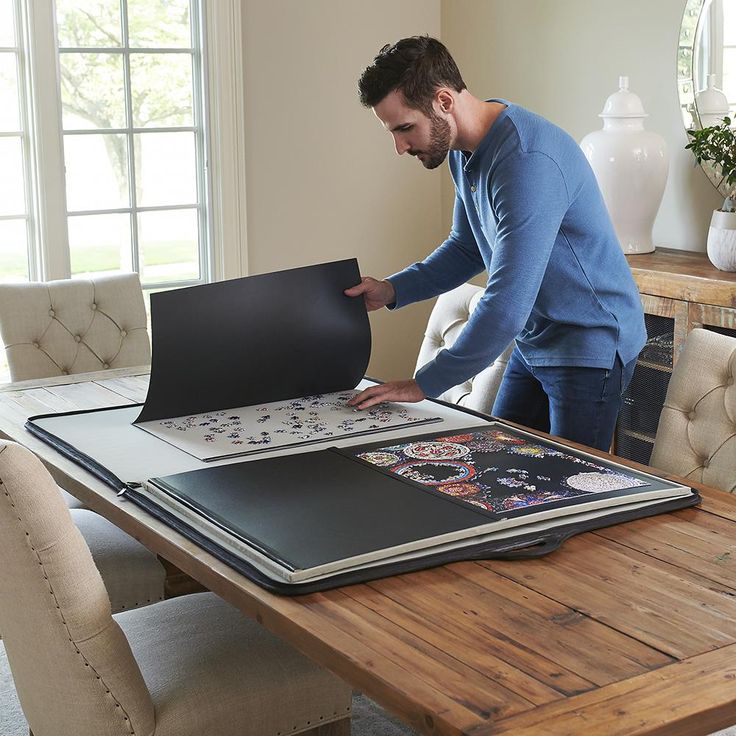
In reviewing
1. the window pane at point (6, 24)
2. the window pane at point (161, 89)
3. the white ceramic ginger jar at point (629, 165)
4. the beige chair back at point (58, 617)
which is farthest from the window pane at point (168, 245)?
the beige chair back at point (58, 617)

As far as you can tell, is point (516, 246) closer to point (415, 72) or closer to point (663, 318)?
point (415, 72)

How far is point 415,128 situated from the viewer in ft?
7.38

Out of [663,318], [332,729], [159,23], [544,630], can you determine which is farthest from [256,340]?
[159,23]

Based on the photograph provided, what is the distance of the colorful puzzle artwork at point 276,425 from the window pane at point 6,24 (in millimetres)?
2229

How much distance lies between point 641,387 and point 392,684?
7.67 ft

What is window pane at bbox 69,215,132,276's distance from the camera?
416 cm

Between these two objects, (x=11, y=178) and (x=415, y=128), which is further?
(x=11, y=178)

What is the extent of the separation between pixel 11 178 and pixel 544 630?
324cm

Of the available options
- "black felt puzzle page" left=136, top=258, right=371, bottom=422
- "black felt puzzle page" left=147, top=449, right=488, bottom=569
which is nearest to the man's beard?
"black felt puzzle page" left=136, top=258, right=371, bottom=422

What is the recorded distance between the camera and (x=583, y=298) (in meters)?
2.32

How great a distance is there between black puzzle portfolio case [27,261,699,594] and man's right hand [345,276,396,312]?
401 millimetres

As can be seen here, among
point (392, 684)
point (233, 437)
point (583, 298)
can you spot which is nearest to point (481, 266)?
point (583, 298)

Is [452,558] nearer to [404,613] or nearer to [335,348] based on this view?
[404,613]

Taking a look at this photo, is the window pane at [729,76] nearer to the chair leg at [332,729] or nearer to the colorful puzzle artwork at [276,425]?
the colorful puzzle artwork at [276,425]
